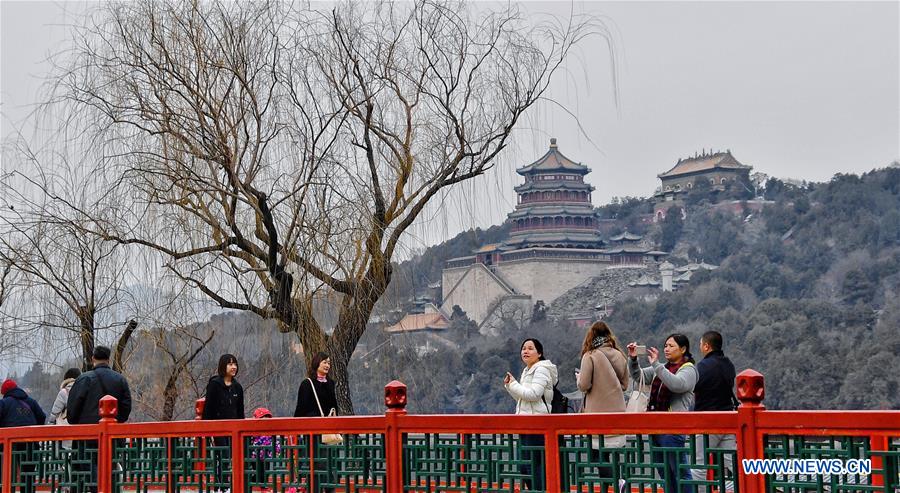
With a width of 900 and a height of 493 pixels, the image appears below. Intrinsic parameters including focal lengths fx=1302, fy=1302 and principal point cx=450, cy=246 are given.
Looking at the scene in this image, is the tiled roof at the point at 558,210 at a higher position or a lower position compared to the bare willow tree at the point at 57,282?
higher

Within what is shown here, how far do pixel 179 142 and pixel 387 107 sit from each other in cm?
170

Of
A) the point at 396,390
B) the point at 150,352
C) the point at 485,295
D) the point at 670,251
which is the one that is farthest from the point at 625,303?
the point at 396,390

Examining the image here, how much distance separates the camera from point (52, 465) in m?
7.42

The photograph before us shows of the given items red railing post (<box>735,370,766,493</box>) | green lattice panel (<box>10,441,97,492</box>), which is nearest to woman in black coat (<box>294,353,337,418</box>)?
green lattice panel (<box>10,441,97,492</box>)

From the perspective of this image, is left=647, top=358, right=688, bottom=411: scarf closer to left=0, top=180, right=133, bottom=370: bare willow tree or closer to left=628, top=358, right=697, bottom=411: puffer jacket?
left=628, top=358, right=697, bottom=411: puffer jacket

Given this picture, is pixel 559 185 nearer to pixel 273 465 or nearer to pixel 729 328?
pixel 729 328

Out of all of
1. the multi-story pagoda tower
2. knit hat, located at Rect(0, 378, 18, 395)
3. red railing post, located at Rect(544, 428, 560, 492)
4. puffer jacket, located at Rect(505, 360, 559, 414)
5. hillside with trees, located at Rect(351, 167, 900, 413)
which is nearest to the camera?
red railing post, located at Rect(544, 428, 560, 492)

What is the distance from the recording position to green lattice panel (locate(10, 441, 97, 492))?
7.24m

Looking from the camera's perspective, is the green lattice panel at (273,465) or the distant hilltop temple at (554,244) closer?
the green lattice panel at (273,465)

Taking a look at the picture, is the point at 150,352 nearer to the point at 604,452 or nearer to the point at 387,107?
the point at 387,107

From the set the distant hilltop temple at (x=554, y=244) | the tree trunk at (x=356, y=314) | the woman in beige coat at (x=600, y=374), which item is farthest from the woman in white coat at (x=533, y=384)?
the distant hilltop temple at (x=554, y=244)

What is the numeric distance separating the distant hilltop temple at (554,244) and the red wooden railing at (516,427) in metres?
62.4

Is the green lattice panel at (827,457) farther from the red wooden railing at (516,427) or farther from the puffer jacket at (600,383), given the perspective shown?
the puffer jacket at (600,383)

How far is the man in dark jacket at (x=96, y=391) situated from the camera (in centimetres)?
759
